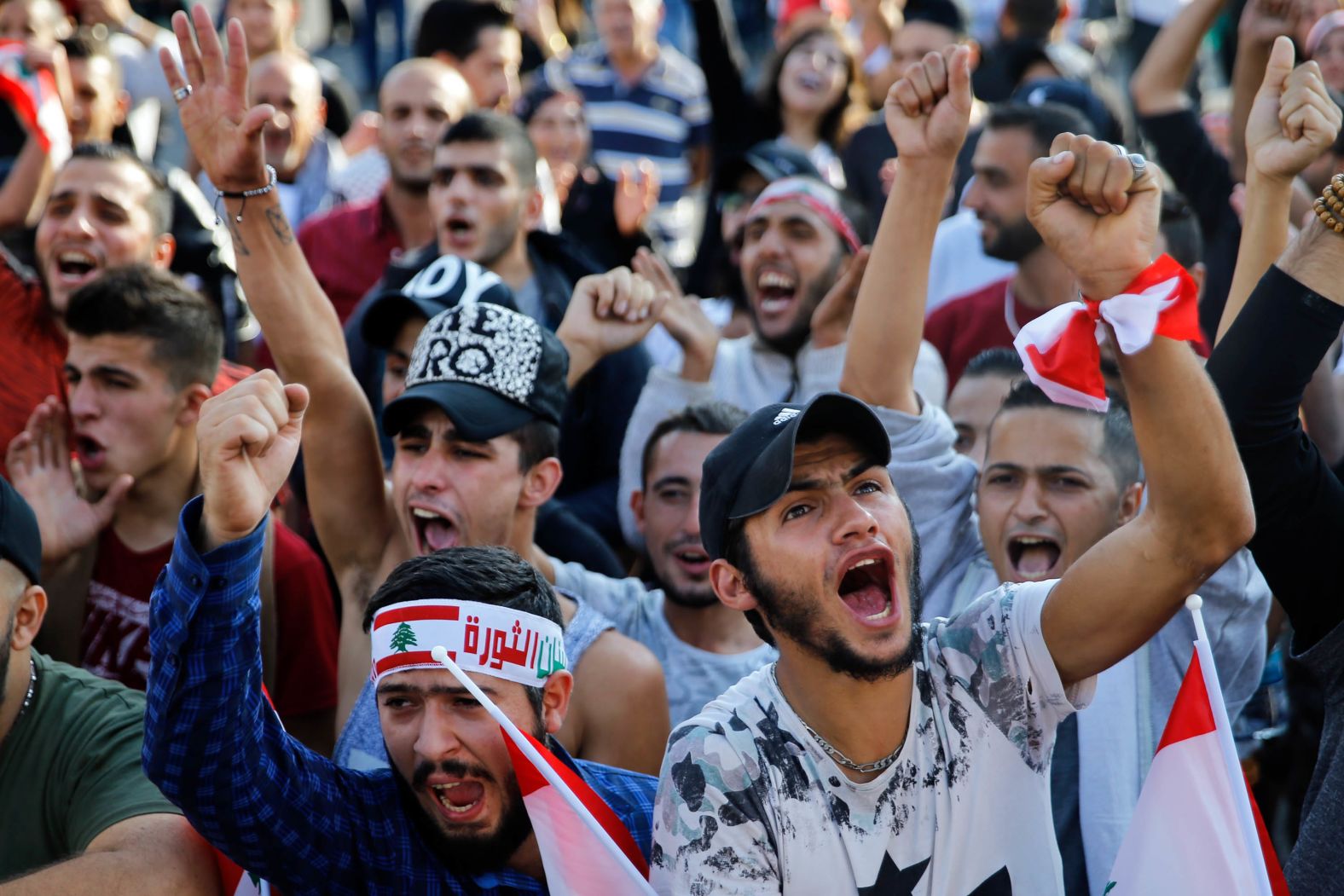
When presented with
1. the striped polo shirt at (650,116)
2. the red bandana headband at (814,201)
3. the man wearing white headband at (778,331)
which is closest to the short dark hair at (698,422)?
the man wearing white headband at (778,331)

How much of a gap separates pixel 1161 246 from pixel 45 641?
11.2ft

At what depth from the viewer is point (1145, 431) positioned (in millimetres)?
2492

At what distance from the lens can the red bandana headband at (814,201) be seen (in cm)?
541

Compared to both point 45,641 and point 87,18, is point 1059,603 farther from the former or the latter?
point 87,18

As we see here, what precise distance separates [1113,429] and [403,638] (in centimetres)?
185

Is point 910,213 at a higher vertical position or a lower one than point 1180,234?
lower

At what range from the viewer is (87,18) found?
875cm

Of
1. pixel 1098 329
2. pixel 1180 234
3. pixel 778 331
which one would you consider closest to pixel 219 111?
pixel 778 331

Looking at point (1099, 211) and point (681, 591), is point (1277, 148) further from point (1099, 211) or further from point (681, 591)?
point (681, 591)

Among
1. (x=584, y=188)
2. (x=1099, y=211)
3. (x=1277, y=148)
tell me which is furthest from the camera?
Result: (x=584, y=188)

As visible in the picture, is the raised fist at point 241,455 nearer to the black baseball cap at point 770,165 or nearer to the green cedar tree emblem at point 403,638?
the green cedar tree emblem at point 403,638

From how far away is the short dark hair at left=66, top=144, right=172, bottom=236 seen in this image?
523 cm

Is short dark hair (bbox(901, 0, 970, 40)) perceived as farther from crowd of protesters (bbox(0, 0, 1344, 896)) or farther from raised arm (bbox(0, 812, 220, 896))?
raised arm (bbox(0, 812, 220, 896))

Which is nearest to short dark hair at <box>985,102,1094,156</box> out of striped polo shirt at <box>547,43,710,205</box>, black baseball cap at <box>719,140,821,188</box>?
black baseball cap at <box>719,140,821,188</box>
